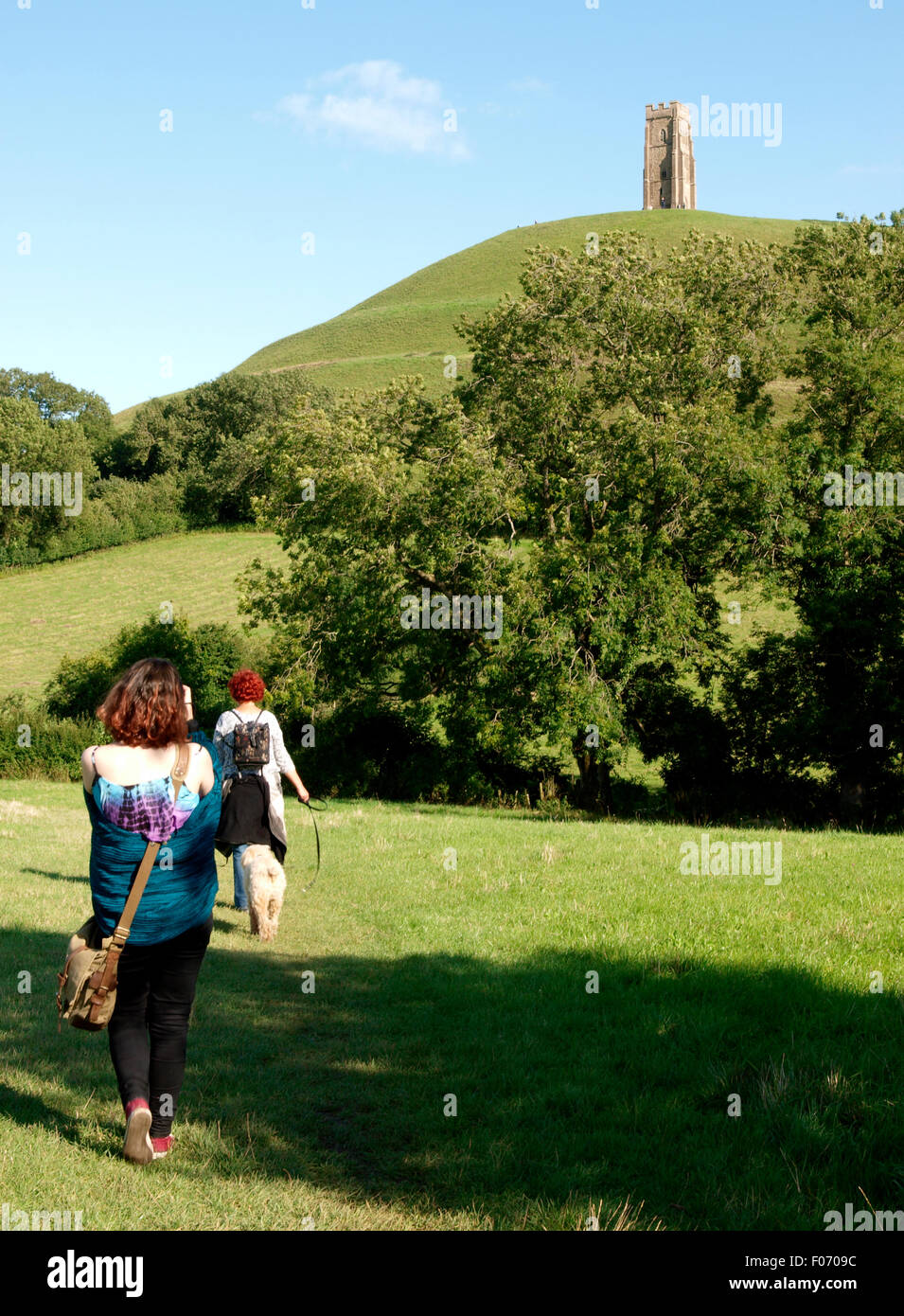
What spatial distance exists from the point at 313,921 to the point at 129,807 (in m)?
6.13

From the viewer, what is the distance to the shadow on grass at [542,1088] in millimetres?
4613

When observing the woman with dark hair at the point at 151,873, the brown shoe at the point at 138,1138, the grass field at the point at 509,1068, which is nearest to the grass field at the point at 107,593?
the grass field at the point at 509,1068

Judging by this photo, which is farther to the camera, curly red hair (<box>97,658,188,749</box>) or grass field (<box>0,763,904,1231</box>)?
curly red hair (<box>97,658,188,749</box>)

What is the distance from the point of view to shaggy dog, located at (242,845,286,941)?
9586 millimetres

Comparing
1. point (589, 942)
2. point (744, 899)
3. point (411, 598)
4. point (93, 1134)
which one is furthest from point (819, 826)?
point (93, 1134)

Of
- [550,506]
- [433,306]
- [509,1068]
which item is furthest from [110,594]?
[433,306]

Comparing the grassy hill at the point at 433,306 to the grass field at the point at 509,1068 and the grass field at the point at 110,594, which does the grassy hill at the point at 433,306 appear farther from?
the grass field at the point at 509,1068

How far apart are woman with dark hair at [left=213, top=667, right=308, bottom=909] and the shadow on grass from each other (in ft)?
6.25

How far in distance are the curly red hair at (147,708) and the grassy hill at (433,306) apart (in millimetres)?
94583

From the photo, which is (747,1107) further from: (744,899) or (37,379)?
(37,379)

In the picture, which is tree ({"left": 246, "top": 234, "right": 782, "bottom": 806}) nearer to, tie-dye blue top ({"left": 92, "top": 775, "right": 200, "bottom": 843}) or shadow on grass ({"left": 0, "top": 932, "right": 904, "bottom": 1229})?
shadow on grass ({"left": 0, "top": 932, "right": 904, "bottom": 1229})

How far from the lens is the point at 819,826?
2453 centimetres

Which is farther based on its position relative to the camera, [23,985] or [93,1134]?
[23,985]

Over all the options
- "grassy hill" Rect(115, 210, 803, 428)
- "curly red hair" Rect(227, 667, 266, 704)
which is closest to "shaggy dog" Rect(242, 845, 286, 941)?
"curly red hair" Rect(227, 667, 266, 704)
